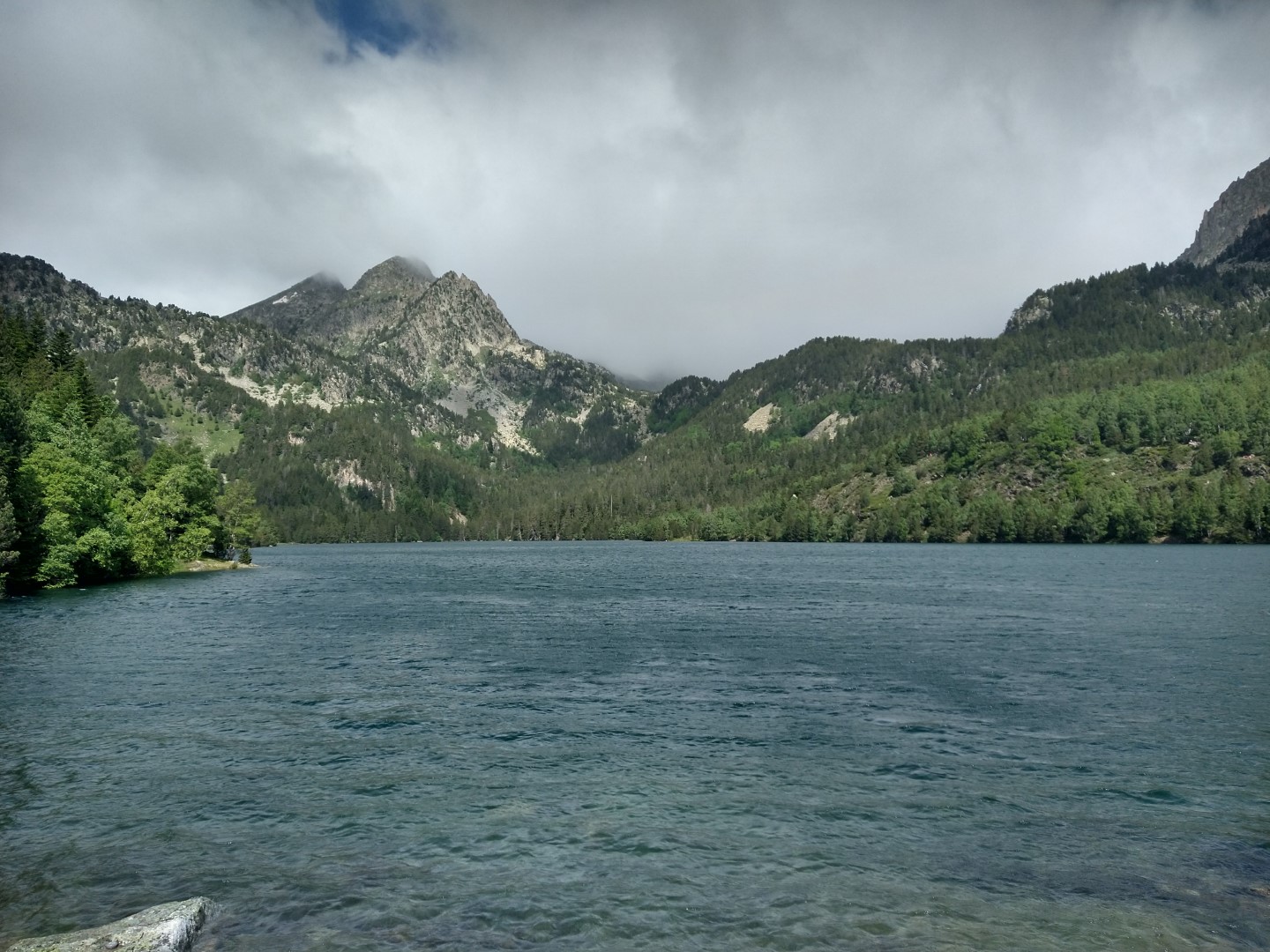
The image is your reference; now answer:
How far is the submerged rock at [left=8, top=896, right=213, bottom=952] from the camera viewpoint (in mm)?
15789

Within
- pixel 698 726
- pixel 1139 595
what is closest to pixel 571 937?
pixel 698 726

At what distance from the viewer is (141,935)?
1655 centimetres

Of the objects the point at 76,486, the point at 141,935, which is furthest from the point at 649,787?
the point at 76,486

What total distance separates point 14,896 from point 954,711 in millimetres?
36204

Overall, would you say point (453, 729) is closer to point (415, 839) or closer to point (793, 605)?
point (415, 839)

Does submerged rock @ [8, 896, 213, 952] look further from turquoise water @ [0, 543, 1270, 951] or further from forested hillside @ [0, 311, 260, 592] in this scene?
forested hillside @ [0, 311, 260, 592]

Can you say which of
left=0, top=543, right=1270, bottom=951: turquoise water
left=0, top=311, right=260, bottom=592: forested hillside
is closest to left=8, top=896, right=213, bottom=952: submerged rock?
left=0, top=543, right=1270, bottom=951: turquoise water

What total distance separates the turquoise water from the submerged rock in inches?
29.3

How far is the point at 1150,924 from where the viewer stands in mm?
18328

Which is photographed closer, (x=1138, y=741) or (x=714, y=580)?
(x=1138, y=741)

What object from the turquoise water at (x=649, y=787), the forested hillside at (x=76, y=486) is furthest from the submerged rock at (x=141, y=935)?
the forested hillside at (x=76, y=486)

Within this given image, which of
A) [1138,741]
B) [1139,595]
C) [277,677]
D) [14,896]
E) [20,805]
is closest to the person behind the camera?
[14,896]

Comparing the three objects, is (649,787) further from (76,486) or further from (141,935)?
(76,486)

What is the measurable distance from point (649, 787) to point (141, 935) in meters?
16.0
